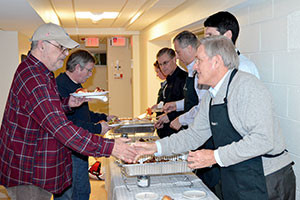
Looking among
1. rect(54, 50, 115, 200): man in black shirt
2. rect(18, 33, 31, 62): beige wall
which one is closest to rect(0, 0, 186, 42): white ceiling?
rect(18, 33, 31, 62): beige wall

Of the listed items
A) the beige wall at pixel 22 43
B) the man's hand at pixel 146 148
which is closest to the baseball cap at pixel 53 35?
the man's hand at pixel 146 148

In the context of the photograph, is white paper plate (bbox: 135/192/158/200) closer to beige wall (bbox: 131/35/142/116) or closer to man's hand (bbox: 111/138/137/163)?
man's hand (bbox: 111/138/137/163)

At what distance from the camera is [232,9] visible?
2.80 meters

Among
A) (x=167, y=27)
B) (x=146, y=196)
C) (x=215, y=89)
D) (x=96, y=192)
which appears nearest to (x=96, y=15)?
(x=167, y=27)

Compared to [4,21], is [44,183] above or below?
below

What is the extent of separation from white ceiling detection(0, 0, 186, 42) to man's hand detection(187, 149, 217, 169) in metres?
1.87

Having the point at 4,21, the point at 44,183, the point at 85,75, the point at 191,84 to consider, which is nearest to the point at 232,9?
the point at 191,84

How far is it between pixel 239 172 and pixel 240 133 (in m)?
0.21

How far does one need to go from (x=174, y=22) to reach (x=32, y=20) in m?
1.96

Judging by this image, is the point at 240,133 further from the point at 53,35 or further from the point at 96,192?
the point at 96,192

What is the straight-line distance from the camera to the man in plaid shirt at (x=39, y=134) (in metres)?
1.78

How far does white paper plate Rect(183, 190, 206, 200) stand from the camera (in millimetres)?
1723

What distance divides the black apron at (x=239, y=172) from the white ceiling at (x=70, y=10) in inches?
73.0

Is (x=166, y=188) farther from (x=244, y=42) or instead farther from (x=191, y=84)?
(x=244, y=42)
